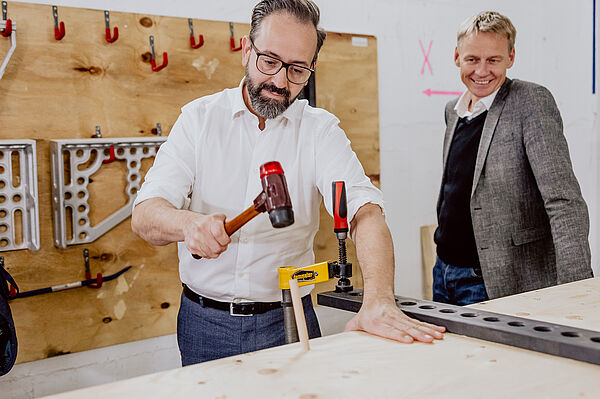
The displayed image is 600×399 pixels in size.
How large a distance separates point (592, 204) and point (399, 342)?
3369 millimetres

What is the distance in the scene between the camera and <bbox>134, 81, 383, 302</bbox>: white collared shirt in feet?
6.16

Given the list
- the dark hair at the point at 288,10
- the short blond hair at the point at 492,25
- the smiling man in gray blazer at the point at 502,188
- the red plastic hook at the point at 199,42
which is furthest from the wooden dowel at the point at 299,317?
the red plastic hook at the point at 199,42

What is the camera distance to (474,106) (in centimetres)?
250

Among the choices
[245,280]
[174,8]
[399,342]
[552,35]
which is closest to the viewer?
[399,342]

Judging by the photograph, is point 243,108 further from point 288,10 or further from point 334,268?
point 334,268

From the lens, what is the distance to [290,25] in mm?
1725

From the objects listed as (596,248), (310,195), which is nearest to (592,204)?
(596,248)

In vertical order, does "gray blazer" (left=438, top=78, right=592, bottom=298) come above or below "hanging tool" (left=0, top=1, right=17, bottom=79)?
below

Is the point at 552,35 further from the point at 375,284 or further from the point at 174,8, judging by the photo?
the point at 375,284

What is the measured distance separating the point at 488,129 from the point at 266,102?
3.36ft

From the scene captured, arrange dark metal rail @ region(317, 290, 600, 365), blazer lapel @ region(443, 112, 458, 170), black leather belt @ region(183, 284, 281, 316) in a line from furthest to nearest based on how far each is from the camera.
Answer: blazer lapel @ region(443, 112, 458, 170), black leather belt @ region(183, 284, 281, 316), dark metal rail @ region(317, 290, 600, 365)

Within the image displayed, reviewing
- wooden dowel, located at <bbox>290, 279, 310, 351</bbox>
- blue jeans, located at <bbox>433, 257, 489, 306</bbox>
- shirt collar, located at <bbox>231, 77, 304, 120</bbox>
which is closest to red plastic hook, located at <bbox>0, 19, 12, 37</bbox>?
shirt collar, located at <bbox>231, 77, 304, 120</bbox>

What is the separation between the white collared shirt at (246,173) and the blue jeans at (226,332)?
0.06m

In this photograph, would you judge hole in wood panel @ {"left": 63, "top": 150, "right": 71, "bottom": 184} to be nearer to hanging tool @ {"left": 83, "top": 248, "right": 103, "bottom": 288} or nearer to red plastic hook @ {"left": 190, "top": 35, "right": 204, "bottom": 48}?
hanging tool @ {"left": 83, "top": 248, "right": 103, "bottom": 288}
